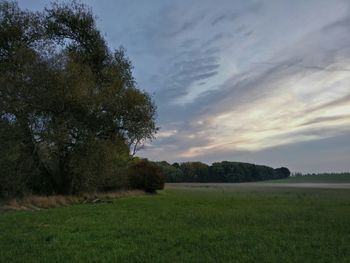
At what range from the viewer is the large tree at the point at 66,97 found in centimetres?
2950

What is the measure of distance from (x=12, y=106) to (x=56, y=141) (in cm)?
403

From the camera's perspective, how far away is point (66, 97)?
3048cm

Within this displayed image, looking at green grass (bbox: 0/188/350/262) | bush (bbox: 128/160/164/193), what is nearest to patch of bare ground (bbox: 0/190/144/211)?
green grass (bbox: 0/188/350/262)

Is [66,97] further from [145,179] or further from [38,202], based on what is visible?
[145,179]

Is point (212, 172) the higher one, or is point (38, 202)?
point (212, 172)

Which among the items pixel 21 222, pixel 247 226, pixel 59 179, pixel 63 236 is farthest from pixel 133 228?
pixel 59 179

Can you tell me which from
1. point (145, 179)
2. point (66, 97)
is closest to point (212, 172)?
point (145, 179)

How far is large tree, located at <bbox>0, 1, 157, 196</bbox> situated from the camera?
29500mm

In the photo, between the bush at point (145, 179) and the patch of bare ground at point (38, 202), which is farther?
the bush at point (145, 179)

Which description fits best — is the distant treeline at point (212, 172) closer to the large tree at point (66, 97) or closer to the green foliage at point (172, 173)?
the green foliage at point (172, 173)

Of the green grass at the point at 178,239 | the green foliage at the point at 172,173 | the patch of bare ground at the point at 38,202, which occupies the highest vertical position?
the green foliage at the point at 172,173

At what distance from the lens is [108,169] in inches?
1459

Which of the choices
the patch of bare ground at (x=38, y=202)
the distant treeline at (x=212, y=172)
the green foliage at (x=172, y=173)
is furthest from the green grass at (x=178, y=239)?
the distant treeline at (x=212, y=172)

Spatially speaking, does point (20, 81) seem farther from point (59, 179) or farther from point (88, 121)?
point (59, 179)
